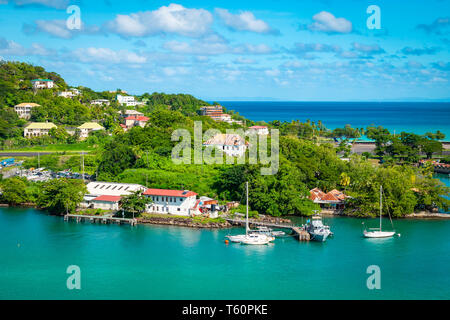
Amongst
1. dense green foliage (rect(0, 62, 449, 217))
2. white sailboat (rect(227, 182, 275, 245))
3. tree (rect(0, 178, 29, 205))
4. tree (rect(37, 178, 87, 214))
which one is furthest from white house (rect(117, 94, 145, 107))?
white sailboat (rect(227, 182, 275, 245))

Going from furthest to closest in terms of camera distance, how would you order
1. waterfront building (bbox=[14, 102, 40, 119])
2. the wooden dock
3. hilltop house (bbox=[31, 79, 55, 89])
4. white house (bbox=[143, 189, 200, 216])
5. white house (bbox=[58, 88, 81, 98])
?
white house (bbox=[58, 88, 81, 98]), hilltop house (bbox=[31, 79, 55, 89]), waterfront building (bbox=[14, 102, 40, 119]), white house (bbox=[143, 189, 200, 216]), the wooden dock

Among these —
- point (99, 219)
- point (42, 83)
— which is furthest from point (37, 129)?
point (99, 219)

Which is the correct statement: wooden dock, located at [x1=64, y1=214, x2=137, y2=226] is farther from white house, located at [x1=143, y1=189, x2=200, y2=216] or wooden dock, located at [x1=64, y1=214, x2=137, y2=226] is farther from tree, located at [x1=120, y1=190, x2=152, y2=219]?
white house, located at [x1=143, y1=189, x2=200, y2=216]

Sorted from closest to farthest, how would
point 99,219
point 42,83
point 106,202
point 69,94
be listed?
point 99,219
point 106,202
point 42,83
point 69,94

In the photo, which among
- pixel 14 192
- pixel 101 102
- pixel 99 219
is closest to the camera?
pixel 99 219

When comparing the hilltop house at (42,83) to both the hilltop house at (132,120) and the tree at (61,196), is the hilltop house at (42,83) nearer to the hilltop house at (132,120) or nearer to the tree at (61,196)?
the hilltop house at (132,120)

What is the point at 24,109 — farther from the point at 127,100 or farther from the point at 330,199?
the point at 330,199
